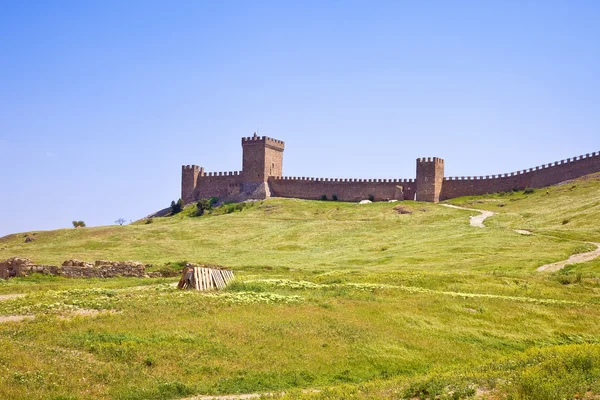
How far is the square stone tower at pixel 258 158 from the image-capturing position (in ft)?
291

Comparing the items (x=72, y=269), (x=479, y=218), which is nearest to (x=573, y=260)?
(x=479, y=218)

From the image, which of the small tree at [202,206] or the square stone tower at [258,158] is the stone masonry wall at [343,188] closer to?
the square stone tower at [258,158]

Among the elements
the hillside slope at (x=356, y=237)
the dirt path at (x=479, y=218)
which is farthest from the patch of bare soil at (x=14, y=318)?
the dirt path at (x=479, y=218)

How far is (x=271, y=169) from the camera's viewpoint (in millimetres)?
90438

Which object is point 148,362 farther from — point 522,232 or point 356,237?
point 356,237

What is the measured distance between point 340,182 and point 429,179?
12.9 m

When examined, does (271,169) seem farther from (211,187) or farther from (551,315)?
(551,315)

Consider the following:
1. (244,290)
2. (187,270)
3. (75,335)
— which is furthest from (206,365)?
(187,270)

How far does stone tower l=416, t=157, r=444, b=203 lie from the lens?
81688 mm

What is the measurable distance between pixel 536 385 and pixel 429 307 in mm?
10545

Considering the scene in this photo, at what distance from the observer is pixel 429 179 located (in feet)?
269

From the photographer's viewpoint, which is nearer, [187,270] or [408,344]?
[408,344]

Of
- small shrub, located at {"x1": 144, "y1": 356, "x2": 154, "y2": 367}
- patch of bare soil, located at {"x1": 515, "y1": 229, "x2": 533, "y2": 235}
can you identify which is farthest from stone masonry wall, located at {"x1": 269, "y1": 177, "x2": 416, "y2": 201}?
small shrub, located at {"x1": 144, "y1": 356, "x2": 154, "y2": 367}

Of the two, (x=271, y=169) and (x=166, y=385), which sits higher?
(x=271, y=169)
